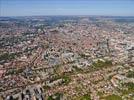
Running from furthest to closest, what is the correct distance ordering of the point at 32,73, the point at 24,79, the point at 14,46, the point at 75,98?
1. the point at 14,46
2. the point at 32,73
3. the point at 24,79
4. the point at 75,98

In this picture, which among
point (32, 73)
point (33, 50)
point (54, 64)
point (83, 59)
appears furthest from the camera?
point (33, 50)

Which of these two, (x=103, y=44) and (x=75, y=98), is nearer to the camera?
(x=75, y=98)

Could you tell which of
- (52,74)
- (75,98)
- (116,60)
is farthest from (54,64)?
(75,98)

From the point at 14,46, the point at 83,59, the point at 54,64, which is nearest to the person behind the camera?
the point at 54,64

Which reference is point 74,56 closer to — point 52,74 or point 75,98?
point 52,74

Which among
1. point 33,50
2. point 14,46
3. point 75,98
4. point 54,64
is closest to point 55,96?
point 75,98

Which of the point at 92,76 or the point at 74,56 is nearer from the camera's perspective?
the point at 92,76

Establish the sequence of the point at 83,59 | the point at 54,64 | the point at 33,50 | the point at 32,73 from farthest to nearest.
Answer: the point at 33,50 → the point at 83,59 → the point at 54,64 → the point at 32,73

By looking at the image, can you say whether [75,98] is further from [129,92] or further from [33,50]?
[33,50]
